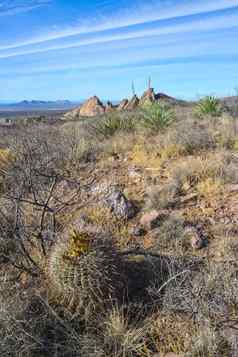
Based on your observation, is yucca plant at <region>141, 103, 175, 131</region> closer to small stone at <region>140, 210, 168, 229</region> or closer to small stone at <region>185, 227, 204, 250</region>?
small stone at <region>140, 210, 168, 229</region>

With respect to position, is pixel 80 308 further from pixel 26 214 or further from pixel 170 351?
pixel 26 214

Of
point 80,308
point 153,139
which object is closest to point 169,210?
point 80,308

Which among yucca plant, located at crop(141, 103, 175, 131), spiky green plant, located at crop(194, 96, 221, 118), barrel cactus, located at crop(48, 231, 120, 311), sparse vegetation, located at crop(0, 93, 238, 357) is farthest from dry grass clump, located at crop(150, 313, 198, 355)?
spiky green plant, located at crop(194, 96, 221, 118)

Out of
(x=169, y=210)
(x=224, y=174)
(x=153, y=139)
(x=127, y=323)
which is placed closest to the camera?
(x=127, y=323)

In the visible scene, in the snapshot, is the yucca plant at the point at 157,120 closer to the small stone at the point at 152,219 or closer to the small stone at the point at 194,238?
the small stone at the point at 152,219

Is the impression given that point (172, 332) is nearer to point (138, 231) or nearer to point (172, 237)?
point (172, 237)

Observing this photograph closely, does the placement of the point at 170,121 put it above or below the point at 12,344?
above

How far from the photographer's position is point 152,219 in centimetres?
623

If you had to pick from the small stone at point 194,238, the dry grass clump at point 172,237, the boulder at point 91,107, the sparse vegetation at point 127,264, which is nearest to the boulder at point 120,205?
the sparse vegetation at point 127,264

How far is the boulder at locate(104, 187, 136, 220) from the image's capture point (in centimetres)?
651

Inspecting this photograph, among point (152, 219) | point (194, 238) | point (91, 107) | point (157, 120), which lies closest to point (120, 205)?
point (152, 219)

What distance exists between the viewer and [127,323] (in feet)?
14.7

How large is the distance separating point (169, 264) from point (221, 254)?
0.67m

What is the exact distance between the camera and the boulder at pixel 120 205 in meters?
6.51
